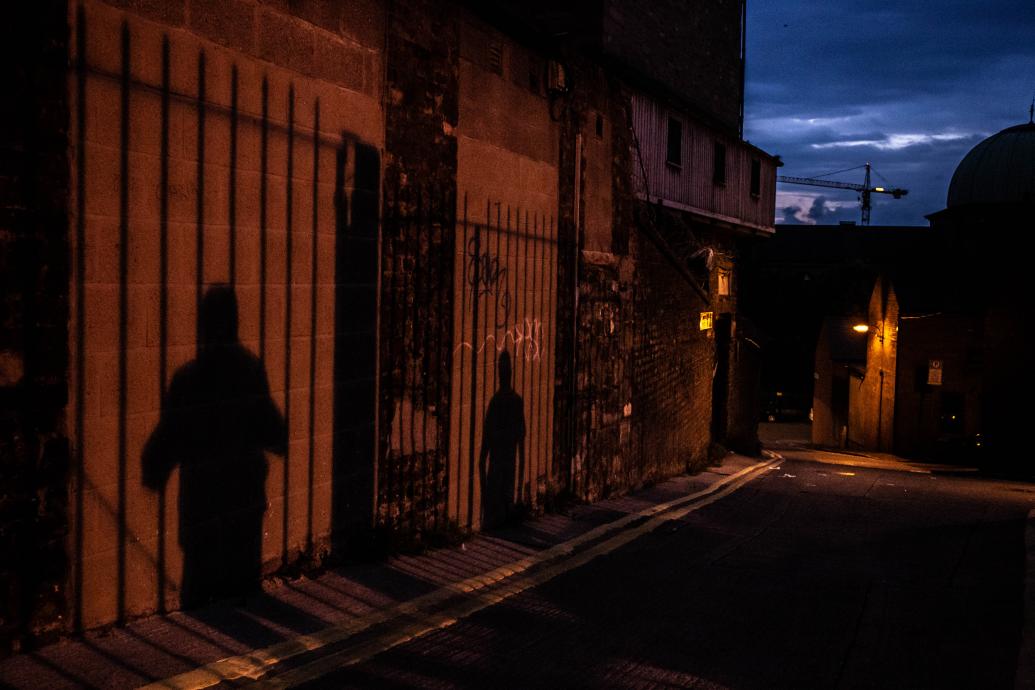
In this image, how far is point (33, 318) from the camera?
5.11 m

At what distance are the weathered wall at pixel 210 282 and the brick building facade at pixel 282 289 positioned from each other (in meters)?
0.02

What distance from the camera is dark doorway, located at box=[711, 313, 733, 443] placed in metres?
22.4

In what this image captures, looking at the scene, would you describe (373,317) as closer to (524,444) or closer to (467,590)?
(467,590)

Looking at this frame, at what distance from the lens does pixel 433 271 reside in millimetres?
8648

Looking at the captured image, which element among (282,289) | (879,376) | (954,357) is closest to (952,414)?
(954,357)

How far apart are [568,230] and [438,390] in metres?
3.57

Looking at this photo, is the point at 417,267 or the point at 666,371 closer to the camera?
the point at 417,267

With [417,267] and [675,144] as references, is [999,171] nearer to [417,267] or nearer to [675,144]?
[675,144]

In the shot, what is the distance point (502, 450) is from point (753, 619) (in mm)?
3658

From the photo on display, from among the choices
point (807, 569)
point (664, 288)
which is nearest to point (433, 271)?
point (807, 569)

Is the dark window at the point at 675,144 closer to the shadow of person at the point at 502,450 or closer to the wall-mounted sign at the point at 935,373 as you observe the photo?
the shadow of person at the point at 502,450

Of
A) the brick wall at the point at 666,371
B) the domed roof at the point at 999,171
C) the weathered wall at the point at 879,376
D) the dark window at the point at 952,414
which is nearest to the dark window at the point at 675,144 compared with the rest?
the brick wall at the point at 666,371

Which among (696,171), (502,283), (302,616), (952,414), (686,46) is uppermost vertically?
(686,46)

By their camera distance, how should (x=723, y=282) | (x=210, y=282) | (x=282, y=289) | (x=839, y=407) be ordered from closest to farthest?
(x=210, y=282) < (x=282, y=289) < (x=723, y=282) < (x=839, y=407)
